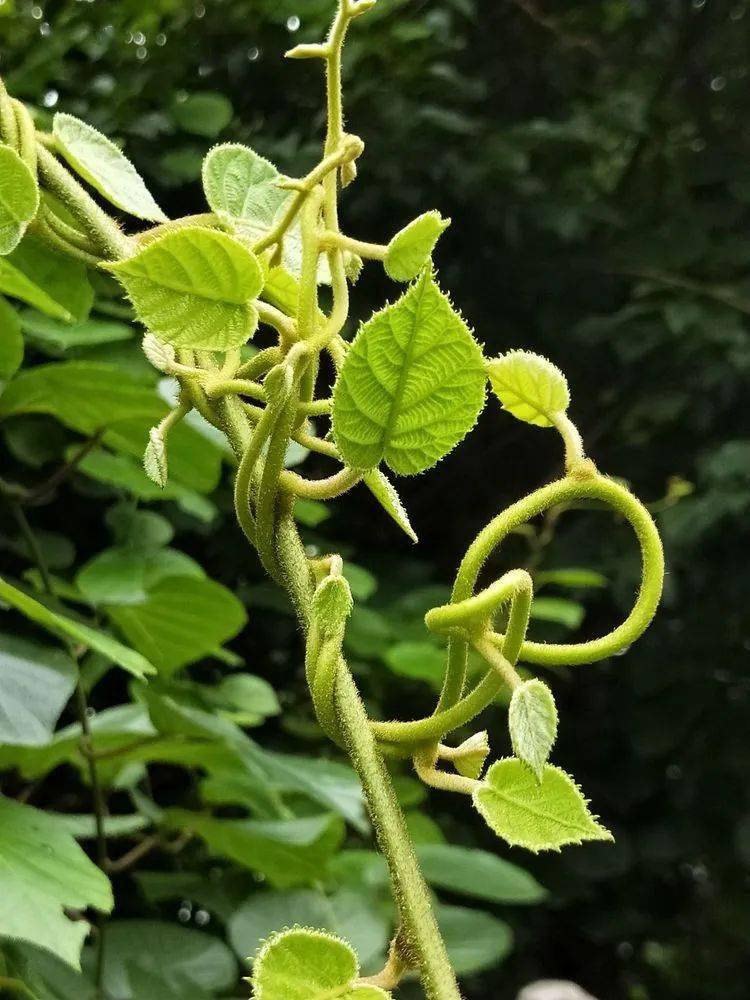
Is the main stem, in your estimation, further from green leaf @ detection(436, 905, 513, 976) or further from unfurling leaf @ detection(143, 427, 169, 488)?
green leaf @ detection(436, 905, 513, 976)

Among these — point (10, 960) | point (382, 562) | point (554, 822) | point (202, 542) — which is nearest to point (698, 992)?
point (382, 562)

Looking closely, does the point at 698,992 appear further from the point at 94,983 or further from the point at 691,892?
the point at 94,983

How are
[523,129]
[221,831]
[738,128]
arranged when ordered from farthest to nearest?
[738,128], [523,129], [221,831]

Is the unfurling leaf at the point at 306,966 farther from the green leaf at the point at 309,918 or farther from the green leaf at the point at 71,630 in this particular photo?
the green leaf at the point at 309,918

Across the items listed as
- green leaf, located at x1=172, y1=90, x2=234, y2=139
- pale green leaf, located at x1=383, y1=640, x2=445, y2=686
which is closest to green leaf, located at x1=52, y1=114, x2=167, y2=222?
pale green leaf, located at x1=383, y1=640, x2=445, y2=686

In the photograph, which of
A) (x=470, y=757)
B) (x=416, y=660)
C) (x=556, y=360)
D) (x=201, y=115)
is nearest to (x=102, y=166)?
(x=470, y=757)

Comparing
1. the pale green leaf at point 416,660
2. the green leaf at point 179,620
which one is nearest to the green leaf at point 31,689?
the green leaf at point 179,620

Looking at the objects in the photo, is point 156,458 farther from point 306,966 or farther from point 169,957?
point 169,957
